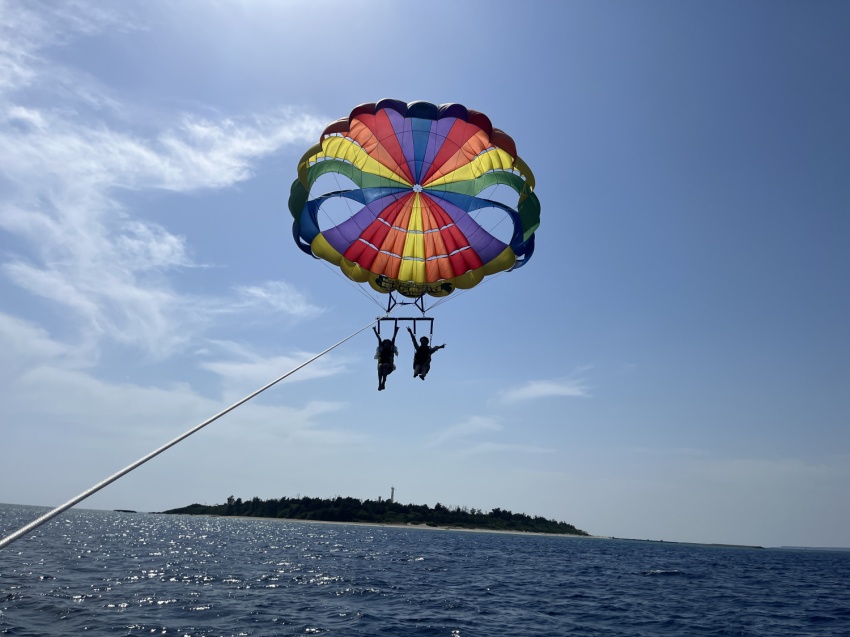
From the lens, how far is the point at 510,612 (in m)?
20.4

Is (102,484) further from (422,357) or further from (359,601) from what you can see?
(359,601)

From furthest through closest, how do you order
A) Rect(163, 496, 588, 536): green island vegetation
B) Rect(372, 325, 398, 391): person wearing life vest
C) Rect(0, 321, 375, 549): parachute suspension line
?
Rect(163, 496, 588, 536): green island vegetation
Rect(372, 325, 398, 391): person wearing life vest
Rect(0, 321, 375, 549): parachute suspension line

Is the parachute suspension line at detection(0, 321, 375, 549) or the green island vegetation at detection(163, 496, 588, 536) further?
the green island vegetation at detection(163, 496, 588, 536)

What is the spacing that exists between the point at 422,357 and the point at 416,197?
5006mm

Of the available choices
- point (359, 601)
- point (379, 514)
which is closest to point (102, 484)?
point (359, 601)

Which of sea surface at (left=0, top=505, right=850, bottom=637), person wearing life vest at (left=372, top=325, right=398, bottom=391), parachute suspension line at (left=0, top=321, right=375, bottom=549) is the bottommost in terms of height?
sea surface at (left=0, top=505, right=850, bottom=637)

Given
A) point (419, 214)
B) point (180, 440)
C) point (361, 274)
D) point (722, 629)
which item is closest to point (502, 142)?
point (419, 214)

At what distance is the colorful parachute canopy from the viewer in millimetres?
15492

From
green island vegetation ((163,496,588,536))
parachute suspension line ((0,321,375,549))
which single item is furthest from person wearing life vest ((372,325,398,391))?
green island vegetation ((163,496,588,536))

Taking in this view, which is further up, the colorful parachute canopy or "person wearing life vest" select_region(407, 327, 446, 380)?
the colorful parachute canopy

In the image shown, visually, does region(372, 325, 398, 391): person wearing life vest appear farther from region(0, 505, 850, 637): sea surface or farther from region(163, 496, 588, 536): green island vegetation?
region(163, 496, 588, 536): green island vegetation

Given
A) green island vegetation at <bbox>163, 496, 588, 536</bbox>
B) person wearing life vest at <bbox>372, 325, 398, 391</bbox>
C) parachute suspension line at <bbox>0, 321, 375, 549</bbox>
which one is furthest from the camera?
green island vegetation at <bbox>163, 496, 588, 536</bbox>

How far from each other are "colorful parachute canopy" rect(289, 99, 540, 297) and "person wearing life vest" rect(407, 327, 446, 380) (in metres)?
2.34

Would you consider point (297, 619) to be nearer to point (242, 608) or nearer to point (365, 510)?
point (242, 608)
